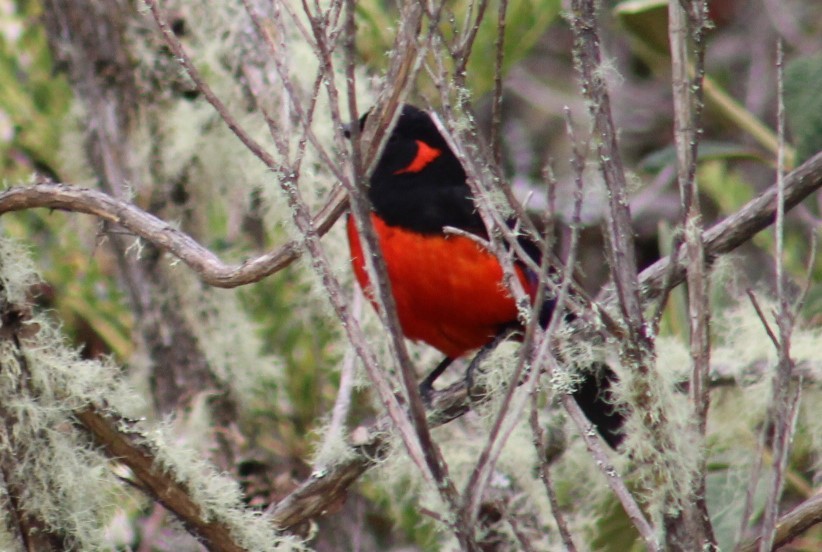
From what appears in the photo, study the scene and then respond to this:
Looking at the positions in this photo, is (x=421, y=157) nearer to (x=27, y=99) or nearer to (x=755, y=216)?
(x=755, y=216)

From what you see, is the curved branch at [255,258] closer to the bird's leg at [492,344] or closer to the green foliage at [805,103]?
the green foliage at [805,103]

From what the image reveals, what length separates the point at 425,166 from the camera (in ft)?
8.16

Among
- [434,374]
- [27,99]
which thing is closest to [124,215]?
[434,374]

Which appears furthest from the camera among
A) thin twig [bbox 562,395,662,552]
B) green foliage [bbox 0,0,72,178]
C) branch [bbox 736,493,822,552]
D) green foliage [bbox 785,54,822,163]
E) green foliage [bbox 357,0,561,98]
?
green foliage [bbox 0,0,72,178]

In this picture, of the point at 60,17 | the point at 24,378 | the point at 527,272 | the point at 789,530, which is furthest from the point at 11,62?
the point at 789,530

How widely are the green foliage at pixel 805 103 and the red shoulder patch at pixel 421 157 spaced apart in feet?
2.47

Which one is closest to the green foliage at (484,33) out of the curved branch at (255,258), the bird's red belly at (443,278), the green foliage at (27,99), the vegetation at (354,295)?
the vegetation at (354,295)

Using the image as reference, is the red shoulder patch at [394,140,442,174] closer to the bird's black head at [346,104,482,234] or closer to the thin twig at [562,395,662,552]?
the bird's black head at [346,104,482,234]

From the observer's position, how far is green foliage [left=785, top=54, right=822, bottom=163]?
1.99 m

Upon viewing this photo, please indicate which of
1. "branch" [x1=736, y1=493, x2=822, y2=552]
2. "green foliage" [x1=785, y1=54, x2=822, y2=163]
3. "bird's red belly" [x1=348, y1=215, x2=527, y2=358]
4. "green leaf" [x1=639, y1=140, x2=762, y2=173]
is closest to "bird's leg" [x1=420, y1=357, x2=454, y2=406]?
"bird's red belly" [x1=348, y1=215, x2=527, y2=358]

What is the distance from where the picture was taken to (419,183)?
2430 mm

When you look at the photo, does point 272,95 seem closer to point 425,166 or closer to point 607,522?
point 425,166

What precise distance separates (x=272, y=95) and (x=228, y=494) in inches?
47.4

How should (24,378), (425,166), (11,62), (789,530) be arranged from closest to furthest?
(789,530) < (24,378) < (425,166) < (11,62)
